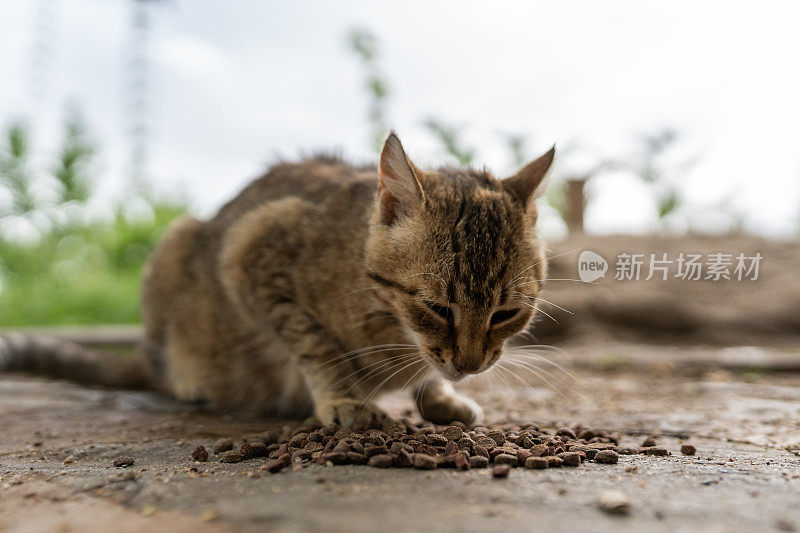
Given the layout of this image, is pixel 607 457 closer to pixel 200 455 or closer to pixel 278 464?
pixel 278 464

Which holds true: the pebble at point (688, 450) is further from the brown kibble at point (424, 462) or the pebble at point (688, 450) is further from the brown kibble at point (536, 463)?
the brown kibble at point (424, 462)

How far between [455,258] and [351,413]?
0.79 meters

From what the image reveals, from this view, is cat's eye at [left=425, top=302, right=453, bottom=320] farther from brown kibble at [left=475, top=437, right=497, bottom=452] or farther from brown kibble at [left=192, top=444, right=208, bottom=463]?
brown kibble at [left=192, top=444, right=208, bottom=463]

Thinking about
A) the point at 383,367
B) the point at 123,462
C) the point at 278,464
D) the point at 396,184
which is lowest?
the point at 123,462

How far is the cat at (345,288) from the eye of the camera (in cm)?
220

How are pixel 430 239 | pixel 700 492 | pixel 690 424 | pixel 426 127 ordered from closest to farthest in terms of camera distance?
pixel 700 492 → pixel 430 239 → pixel 690 424 → pixel 426 127

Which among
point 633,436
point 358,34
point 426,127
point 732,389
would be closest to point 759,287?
point 732,389

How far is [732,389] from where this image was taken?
4098mm

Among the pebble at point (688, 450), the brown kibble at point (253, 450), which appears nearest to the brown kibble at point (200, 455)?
the brown kibble at point (253, 450)

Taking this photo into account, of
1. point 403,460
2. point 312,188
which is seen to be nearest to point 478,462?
point 403,460

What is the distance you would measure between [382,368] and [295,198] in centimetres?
96

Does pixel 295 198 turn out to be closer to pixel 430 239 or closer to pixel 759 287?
pixel 430 239

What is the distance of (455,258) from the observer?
214cm

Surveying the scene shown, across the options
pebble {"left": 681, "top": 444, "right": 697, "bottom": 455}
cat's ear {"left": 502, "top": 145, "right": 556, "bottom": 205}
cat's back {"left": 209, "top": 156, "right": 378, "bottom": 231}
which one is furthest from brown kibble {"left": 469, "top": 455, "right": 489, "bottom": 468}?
cat's back {"left": 209, "top": 156, "right": 378, "bottom": 231}
